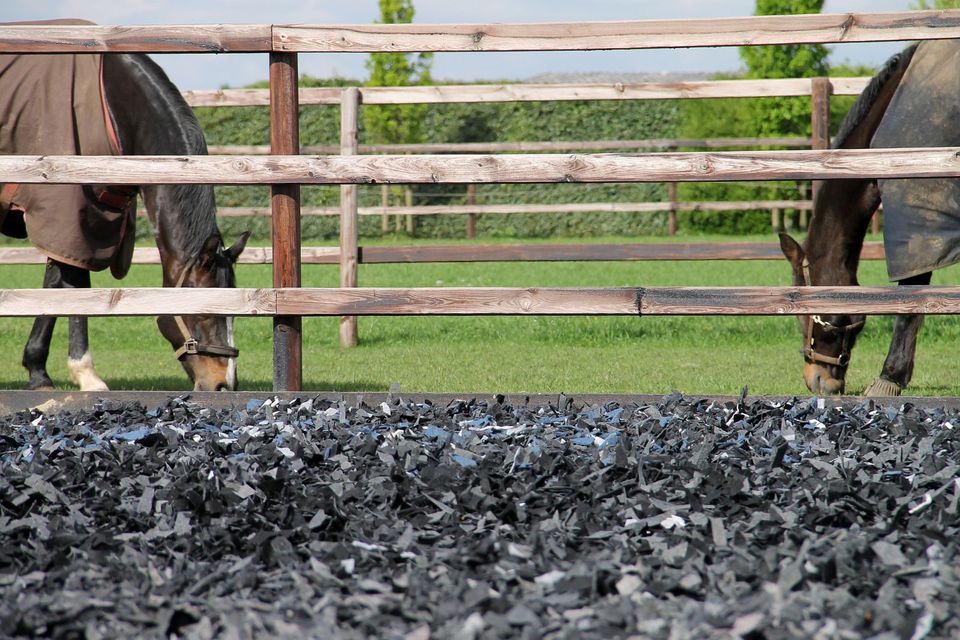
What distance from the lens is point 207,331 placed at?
4578 millimetres

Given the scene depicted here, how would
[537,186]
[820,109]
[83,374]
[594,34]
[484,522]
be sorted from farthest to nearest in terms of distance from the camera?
1. [537,186]
2. [820,109]
3. [83,374]
4. [594,34]
5. [484,522]

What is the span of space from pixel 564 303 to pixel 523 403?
0.41 meters

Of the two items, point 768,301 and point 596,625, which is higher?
point 768,301

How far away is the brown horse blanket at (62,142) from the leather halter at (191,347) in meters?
0.61

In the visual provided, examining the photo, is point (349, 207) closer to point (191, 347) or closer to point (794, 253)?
point (191, 347)

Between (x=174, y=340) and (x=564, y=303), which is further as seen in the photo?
(x=174, y=340)

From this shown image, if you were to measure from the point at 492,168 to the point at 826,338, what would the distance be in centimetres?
232

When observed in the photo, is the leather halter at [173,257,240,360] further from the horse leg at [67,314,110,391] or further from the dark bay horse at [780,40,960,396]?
the dark bay horse at [780,40,960,396]

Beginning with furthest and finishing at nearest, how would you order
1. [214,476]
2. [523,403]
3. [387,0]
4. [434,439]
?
[387,0] → [523,403] → [434,439] → [214,476]

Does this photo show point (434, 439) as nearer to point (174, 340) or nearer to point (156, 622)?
point (156, 622)

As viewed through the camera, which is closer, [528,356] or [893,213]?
[893,213]

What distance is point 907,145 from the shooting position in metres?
4.64

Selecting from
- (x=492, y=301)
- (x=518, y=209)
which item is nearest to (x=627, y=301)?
(x=492, y=301)

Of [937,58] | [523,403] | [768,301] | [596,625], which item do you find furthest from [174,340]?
[937,58]
